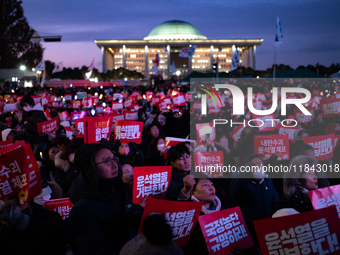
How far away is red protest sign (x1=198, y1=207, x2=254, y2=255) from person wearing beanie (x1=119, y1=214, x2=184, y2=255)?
1040 millimetres

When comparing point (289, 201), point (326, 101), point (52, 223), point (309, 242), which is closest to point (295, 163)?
point (289, 201)

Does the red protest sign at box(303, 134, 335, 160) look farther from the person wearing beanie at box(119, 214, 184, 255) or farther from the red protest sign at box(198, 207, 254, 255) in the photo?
the person wearing beanie at box(119, 214, 184, 255)

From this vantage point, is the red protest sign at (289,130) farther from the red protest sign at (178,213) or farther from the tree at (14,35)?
the tree at (14,35)

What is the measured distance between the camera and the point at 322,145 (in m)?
5.74

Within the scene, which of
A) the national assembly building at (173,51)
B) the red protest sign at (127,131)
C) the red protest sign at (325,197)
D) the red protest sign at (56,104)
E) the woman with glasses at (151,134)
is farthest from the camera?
the national assembly building at (173,51)

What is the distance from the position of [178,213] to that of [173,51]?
103 m

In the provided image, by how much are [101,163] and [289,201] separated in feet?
5.42

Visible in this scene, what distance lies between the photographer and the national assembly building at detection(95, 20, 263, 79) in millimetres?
97162

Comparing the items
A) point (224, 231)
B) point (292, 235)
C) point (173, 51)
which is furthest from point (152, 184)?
point (173, 51)

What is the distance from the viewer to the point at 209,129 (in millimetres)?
6836

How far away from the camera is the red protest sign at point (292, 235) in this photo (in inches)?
86.4

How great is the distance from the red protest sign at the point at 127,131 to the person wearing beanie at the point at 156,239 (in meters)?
4.82

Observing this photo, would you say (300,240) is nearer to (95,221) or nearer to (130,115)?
(95,221)

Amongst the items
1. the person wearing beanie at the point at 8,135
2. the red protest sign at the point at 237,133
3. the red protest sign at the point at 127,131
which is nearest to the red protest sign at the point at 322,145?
the red protest sign at the point at 237,133
